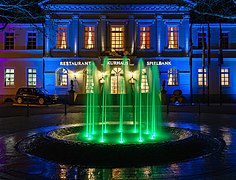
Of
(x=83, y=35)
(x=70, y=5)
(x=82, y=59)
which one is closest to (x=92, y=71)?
(x=82, y=59)

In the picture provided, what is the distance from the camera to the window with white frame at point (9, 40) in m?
41.6

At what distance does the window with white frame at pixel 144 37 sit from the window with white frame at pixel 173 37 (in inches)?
98.7

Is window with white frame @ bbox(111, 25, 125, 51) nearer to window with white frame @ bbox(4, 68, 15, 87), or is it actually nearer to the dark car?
the dark car

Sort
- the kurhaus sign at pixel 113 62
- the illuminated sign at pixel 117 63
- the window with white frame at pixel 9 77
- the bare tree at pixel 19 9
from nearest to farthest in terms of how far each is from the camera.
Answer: the bare tree at pixel 19 9
the illuminated sign at pixel 117 63
the kurhaus sign at pixel 113 62
the window with white frame at pixel 9 77

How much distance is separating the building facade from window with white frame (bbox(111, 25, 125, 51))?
12 centimetres

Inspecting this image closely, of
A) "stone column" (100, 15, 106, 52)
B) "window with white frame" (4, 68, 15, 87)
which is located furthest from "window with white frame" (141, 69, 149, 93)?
"window with white frame" (4, 68, 15, 87)

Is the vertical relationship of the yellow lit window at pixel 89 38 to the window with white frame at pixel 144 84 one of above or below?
above

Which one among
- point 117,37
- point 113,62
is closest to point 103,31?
point 117,37

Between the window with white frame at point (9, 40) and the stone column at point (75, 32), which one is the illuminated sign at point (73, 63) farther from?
the window with white frame at point (9, 40)

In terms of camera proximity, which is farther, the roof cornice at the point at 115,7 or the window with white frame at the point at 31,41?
the window with white frame at the point at 31,41

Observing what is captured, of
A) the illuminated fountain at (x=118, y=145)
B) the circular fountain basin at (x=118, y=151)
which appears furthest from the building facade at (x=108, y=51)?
the circular fountain basin at (x=118, y=151)

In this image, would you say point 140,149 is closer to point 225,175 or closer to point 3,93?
point 225,175

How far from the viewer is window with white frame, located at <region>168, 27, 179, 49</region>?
41.3 m

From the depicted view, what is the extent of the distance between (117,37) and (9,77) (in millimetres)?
13771
